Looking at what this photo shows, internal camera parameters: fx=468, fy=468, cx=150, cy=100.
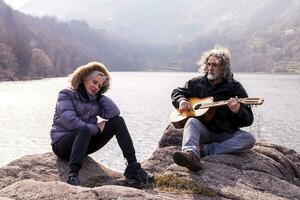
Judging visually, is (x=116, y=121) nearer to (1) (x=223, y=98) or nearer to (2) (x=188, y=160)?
(2) (x=188, y=160)

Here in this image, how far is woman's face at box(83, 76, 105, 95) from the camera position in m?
8.91

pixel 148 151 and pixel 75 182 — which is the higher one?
pixel 75 182

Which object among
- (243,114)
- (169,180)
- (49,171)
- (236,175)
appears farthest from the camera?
(243,114)

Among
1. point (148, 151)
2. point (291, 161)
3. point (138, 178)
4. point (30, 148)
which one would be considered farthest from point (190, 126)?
point (30, 148)

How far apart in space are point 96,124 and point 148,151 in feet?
66.7

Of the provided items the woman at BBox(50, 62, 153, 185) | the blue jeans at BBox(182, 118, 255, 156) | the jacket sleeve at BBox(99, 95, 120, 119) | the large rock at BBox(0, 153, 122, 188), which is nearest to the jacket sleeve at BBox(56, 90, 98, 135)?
the woman at BBox(50, 62, 153, 185)

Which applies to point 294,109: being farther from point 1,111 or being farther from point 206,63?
point 206,63

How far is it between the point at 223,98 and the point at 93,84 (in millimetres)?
2818

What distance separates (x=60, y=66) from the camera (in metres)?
158

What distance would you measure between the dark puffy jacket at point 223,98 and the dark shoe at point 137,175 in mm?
2252

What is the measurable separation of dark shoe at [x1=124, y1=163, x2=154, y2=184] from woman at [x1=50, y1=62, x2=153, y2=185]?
2cm

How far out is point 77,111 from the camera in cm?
896

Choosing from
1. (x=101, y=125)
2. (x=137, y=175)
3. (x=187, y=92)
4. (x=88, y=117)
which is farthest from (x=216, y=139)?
(x=88, y=117)

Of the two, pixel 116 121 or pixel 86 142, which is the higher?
pixel 116 121
